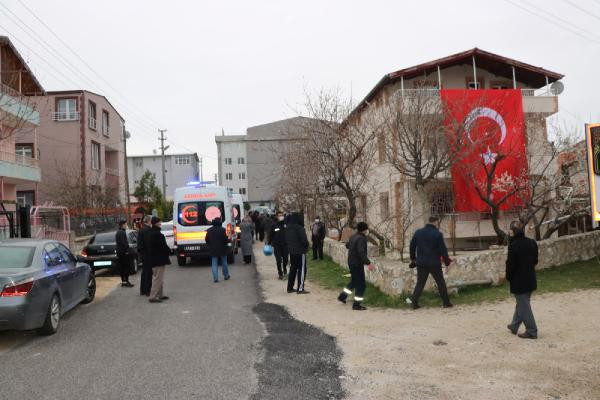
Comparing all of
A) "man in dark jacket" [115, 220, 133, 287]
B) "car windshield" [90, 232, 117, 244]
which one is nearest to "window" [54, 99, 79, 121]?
"car windshield" [90, 232, 117, 244]

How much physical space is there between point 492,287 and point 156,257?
A: 6.76 metres

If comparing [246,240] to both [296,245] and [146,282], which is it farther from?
[296,245]

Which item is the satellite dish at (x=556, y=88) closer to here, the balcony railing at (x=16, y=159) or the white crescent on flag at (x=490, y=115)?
the white crescent on flag at (x=490, y=115)

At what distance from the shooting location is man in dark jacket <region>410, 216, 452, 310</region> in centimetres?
867

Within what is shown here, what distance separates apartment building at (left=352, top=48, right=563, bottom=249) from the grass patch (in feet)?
26.0

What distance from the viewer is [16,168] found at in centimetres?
2172

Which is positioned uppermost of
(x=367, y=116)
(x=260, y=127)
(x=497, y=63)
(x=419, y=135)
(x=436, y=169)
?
(x=260, y=127)

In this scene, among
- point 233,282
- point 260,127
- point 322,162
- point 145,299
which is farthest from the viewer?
point 260,127

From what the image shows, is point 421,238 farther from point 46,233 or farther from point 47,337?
point 46,233

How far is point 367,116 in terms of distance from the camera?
54.3ft

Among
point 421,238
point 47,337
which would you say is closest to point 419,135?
point 421,238

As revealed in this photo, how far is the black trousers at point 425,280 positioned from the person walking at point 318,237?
7.95 meters

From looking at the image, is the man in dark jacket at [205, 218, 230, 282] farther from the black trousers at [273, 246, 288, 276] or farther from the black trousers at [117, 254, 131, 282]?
the black trousers at [117, 254, 131, 282]

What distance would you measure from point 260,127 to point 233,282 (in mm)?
66127
